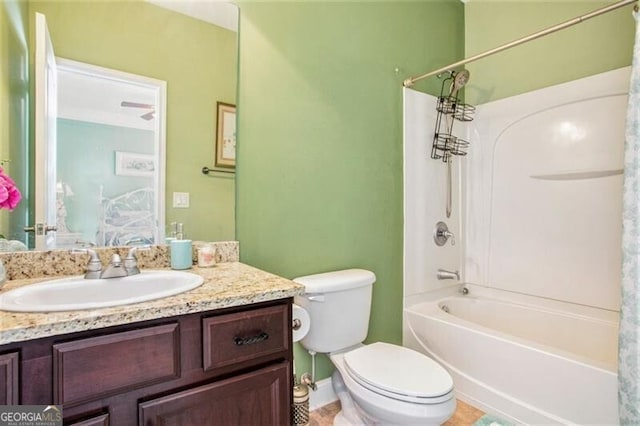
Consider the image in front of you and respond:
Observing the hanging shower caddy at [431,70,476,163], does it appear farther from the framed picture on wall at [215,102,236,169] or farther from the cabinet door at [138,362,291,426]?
the cabinet door at [138,362,291,426]

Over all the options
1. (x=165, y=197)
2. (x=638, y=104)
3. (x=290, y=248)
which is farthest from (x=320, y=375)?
(x=638, y=104)

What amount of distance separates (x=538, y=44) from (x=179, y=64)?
84.2 inches

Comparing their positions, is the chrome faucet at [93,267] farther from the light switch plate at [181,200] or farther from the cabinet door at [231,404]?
the cabinet door at [231,404]

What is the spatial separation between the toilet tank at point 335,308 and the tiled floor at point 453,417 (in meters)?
0.38

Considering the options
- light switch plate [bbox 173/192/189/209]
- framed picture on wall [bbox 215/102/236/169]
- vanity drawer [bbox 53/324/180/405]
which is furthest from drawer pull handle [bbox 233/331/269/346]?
framed picture on wall [bbox 215/102/236/169]

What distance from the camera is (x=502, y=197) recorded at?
2320mm

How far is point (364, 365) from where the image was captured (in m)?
1.44

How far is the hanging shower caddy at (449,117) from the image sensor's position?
2238 millimetres

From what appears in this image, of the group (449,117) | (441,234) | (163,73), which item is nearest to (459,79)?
(449,117)

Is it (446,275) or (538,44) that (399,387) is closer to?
(446,275)

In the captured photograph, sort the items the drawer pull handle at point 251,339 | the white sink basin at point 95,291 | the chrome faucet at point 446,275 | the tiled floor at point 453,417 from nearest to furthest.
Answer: the white sink basin at point 95,291, the drawer pull handle at point 251,339, the tiled floor at point 453,417, the chrome faucet at point 446,275

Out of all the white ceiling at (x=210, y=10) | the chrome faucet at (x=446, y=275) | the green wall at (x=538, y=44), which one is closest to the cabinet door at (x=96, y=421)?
the white ceiling at (x=210, y=10)

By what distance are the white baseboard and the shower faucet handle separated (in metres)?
1.11

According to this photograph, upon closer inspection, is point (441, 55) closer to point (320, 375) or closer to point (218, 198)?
point (218, 198)
